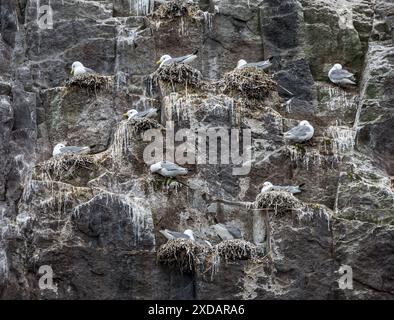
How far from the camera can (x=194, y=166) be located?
2245 cm

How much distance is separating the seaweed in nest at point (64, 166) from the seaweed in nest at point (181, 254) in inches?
97.9

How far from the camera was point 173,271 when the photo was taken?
2095 centimetres

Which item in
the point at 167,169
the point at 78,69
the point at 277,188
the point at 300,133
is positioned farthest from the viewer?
the point at 78,69

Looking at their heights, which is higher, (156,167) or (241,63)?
(241,63)

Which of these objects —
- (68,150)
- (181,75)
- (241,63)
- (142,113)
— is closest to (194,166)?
(142,113)

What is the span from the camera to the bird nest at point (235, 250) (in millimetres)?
20938

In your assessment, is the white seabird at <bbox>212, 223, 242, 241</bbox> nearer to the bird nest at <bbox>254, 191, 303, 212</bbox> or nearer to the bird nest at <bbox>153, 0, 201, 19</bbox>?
the bird nest at <bbox>254, 191, 303, 212</bbox>

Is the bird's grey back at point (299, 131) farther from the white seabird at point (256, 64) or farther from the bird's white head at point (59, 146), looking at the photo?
the bird's white head at point (59, 146)

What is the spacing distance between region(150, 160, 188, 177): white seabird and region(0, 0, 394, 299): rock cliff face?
193 mm

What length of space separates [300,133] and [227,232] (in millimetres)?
2659

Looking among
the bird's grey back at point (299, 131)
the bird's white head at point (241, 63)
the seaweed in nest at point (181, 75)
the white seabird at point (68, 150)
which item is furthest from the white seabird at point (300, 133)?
the white seabird at point (68, 150)

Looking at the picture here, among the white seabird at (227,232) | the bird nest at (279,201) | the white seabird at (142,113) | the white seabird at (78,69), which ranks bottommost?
Result: the white seabird at (227,232)

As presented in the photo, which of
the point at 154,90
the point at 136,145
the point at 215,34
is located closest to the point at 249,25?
the point at 215,34

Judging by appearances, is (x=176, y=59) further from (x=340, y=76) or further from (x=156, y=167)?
(x=340, y=76)
